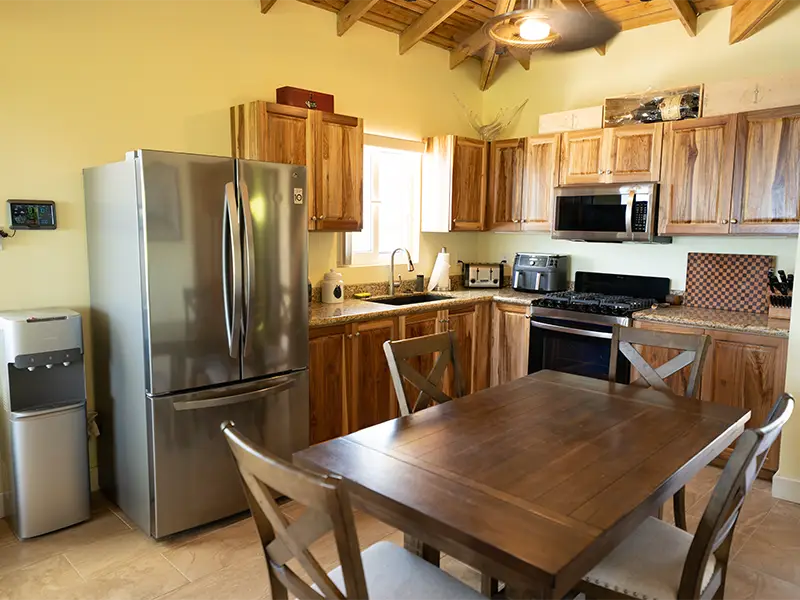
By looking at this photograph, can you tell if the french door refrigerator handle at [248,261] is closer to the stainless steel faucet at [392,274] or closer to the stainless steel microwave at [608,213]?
the stainless steel faucet at [392,274]

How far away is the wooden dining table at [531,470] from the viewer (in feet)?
4.39

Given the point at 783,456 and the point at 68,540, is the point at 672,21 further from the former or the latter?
the point at 68,540

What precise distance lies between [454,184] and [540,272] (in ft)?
3.26

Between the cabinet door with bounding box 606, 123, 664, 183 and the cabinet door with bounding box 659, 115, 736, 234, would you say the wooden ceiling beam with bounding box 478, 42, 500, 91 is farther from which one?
the cabinet door with bounding box 659, 115, 736, 234

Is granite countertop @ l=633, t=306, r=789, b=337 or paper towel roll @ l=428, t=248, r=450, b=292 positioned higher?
paper towel roll @ l=428, t=248, r=450, b=292

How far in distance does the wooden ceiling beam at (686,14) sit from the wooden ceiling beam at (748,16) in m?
0.23

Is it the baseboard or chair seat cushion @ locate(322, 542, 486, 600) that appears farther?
the baseboard

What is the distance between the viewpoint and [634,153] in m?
4.12

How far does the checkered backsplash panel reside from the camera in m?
3.94

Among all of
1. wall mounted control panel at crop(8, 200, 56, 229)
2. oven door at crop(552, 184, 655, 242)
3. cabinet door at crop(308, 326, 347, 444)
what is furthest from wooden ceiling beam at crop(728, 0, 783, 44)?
wall mounted control panel at crop(8, 200, 56, 229)

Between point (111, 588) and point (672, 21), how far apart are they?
481 centimetres

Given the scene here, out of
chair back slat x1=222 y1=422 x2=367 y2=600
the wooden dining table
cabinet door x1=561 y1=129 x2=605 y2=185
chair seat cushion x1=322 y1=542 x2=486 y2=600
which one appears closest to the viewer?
chair back slat x1=222 y1=422 x2=367 y2=600

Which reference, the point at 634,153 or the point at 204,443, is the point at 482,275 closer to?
the point at 634,153

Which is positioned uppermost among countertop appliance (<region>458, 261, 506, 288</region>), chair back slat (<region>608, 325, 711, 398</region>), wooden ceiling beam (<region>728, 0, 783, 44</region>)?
wooden ceiling beam (<region>728, 0, 783, 44</region>)
